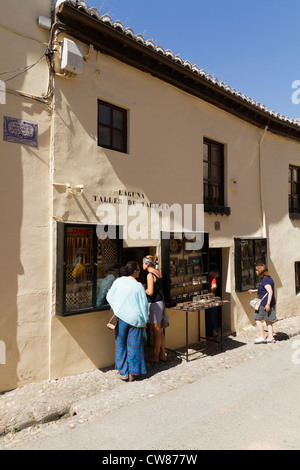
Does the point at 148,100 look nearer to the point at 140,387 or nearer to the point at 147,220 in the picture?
the point at 147,220

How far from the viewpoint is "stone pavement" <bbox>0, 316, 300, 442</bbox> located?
4.02 m

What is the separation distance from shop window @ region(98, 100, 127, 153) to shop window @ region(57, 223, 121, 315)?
1533mm

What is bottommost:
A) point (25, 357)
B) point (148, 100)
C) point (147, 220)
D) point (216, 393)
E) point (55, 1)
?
point (216, 393)

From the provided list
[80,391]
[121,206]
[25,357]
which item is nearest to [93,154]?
[121,206]

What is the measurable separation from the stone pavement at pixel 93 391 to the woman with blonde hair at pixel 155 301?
0.37m

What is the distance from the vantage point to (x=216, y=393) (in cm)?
485

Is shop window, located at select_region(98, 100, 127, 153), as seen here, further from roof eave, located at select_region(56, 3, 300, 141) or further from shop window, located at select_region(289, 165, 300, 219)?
shop window, located at select_region(289, 165, 300, 219)

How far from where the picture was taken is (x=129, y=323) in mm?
5141

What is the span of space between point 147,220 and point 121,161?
116 centimetres

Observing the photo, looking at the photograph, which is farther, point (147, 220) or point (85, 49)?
point (147, 220)

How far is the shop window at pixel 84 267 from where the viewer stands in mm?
5004

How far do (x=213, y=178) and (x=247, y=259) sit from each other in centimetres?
219

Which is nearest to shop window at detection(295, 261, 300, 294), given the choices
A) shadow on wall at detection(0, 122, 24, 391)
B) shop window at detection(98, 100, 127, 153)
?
shop window at detection(98, 100, 127, 153)

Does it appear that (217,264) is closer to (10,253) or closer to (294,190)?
(294,190)
